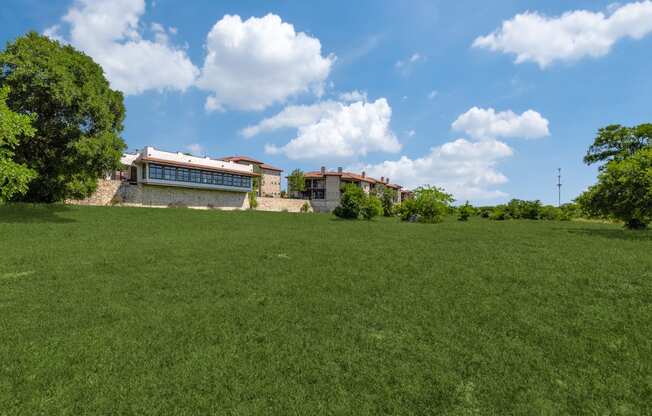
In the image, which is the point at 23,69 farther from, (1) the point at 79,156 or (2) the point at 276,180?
(2) the point at 276,180

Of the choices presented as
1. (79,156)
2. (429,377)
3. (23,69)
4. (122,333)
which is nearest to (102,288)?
(122,333)

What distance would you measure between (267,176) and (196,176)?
34.3 metres

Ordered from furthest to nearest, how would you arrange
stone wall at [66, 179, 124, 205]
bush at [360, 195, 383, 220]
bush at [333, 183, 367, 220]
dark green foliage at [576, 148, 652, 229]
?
bush at [360, 195, 383, 220] → bush at [333, 183, 367, 220] → stone wall at [66, 179, 124, 205] → dark green foliage at [576, 148, 652, 229]

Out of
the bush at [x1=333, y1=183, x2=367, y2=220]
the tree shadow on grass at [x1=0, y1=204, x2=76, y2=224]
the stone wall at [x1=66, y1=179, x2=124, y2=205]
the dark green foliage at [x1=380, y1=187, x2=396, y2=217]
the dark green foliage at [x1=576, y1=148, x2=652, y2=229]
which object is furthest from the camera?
the dark green foliage at [x1=380, y1=187, x2=396, y2=217]

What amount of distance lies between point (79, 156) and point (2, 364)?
912 inches

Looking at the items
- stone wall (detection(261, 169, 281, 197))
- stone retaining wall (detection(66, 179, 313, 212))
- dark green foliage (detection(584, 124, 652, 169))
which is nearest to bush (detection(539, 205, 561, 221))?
dark green foliage (detection(584, 124, 652, 169))

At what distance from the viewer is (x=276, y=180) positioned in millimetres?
86500

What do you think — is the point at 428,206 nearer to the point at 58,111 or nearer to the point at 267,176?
the point at 58,111

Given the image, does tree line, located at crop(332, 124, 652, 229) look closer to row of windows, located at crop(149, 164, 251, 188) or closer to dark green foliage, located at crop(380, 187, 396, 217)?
dark green foliage, located at crop(380, 187, 396, 217)

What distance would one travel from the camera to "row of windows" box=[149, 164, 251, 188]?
151ft

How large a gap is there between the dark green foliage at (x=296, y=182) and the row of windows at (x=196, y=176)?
25.6 metres

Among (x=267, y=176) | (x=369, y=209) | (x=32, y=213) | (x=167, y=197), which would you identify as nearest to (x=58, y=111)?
(x=32, y=213)

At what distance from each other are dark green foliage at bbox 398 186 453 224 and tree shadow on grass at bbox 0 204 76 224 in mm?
40363

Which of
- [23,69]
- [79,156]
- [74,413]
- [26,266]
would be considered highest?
[23,69]
